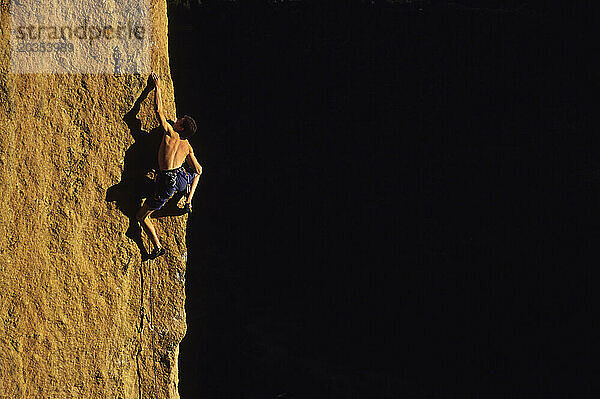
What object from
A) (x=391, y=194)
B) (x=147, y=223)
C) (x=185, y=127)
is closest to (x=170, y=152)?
(x=185, y=127)

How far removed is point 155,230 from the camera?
283 centimetres

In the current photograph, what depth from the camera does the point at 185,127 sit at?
259cm

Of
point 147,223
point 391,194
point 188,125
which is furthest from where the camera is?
point 391,194

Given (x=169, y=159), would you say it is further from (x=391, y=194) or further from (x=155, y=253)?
(x=391, y=194)

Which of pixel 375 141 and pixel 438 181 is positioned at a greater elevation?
pixel 375 141

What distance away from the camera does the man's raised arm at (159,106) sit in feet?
8.55

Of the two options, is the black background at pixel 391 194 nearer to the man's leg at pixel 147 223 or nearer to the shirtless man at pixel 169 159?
the shirtless man at pixel 169 159

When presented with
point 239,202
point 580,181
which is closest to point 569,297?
point 580,181

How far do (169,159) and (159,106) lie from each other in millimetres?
270

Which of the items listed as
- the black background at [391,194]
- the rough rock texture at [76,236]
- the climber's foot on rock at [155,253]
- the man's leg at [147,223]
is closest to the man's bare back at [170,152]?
the rough rock texture at [76,236]

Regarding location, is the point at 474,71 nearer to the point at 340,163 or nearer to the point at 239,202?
the point at 340,163

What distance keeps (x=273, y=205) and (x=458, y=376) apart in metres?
1.49

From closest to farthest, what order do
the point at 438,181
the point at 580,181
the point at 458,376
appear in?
the point at 580,181 → the point at 438,181 → the point at 458,376

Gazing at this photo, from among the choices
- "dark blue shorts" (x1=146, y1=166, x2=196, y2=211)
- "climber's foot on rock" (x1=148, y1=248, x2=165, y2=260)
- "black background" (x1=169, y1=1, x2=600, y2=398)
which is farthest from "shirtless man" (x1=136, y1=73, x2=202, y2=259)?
"black background" (x1=169, y1=1, x2=600, y2=398)
